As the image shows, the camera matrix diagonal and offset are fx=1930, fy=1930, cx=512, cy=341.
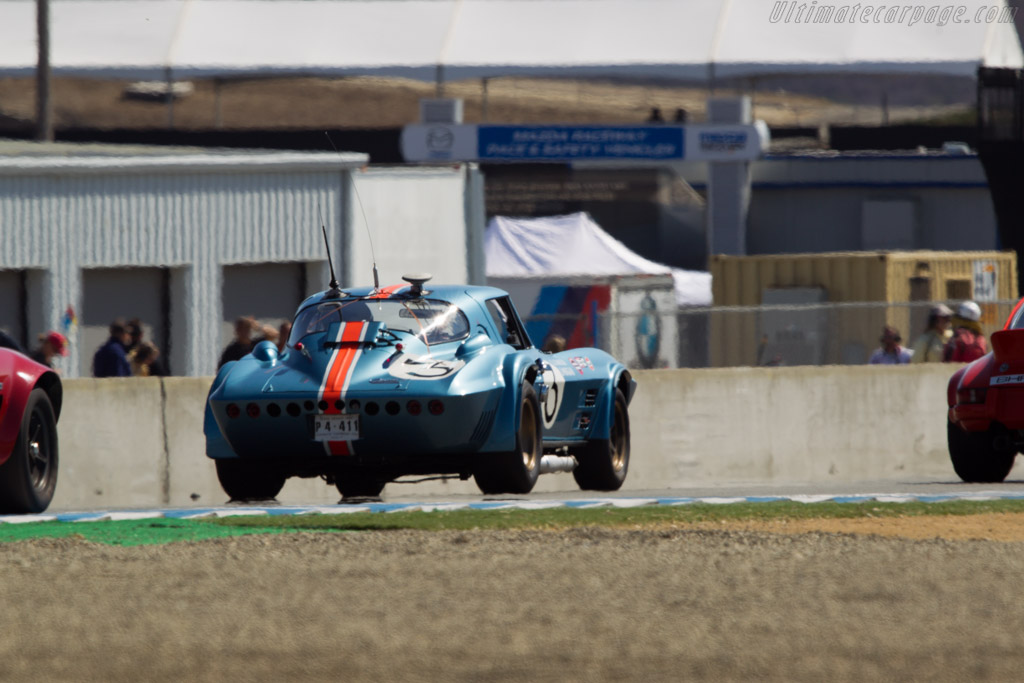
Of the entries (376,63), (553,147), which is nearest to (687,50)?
(553,147)

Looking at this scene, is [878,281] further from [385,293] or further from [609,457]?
[385,293]

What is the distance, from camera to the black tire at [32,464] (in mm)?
11578

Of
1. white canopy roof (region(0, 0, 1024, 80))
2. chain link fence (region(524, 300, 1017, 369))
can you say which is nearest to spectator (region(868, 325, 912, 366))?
chain link fence (region(524, 300, 1017, 369))

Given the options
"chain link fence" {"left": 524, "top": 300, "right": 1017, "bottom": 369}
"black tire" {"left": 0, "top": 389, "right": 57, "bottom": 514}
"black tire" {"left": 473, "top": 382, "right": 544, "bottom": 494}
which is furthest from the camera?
"chain link fence" {"left": 524, "top": 300, "right": 1017, "bottom": 369}

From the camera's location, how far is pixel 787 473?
17891 mm

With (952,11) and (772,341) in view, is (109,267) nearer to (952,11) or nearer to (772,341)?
(772,341)

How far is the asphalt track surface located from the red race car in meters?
0.17

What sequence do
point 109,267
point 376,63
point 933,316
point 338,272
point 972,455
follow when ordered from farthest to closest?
point 376,63
point 338,272
point 109,267
point 933,316
point 972,455

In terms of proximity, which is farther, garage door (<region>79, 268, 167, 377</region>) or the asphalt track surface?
garage door (<region>79, 268, 167, 377</region>)

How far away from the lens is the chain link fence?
20.7 metres

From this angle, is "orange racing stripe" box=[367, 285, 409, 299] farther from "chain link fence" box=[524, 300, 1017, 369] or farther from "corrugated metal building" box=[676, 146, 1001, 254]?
"corrugated metal building" box=[676, 146, 1001, 254]

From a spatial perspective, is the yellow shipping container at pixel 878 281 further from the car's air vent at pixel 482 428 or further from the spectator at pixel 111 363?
the car's air vent at pixel 482 428

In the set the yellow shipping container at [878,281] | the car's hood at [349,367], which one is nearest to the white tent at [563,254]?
the yellow shipping container at [878,281]

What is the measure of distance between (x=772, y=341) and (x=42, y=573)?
13.1 metres
